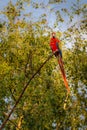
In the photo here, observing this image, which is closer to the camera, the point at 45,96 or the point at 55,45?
the point at 55,45

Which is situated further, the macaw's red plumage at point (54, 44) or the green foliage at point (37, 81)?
the green foliage at point (37, 81)

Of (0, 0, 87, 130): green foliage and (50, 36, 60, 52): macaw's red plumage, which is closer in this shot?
(50, 36, 60, 52): macaw's red plumage

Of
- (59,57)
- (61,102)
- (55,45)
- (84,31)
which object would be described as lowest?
(59,57)

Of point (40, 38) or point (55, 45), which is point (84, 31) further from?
point (55, 45)

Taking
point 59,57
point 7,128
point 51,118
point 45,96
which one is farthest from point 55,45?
point 7,128

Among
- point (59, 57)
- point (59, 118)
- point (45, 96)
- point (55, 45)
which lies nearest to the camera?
point (59, 57)

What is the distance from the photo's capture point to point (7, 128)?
3297cm

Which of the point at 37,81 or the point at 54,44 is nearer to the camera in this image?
the point at 54,44

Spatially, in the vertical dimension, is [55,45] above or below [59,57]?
above

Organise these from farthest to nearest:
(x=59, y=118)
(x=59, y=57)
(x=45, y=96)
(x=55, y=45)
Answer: (x=59, y=118), (x=45, y=96), (x=55, y=45), (x=59, y=57)

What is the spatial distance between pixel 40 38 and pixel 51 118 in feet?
22.9

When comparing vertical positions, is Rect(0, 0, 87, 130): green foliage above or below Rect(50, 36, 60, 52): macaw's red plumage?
above

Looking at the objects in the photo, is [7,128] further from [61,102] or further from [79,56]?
[79,56]

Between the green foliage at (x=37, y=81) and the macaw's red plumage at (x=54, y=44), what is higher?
the green foliage at (x=37, y=81)
